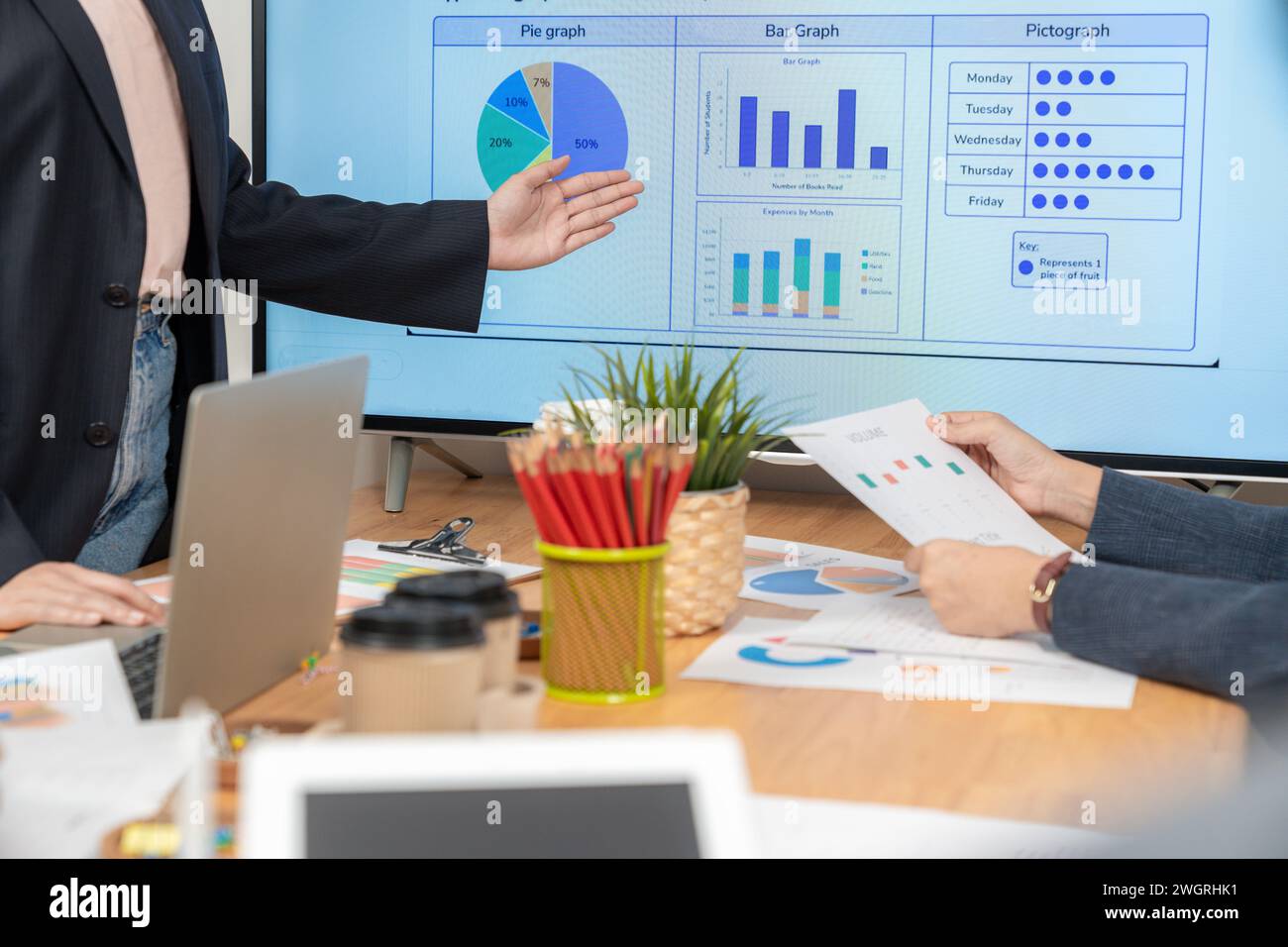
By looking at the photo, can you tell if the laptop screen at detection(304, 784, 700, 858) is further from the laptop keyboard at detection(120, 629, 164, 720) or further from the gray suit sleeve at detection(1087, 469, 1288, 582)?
the gray suit sleeve at detection(1087, 469, 1288, 582)

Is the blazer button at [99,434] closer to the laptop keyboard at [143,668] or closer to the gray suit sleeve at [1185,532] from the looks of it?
the laptop keyboard at [143,668]

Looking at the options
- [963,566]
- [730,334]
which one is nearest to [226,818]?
[963,566]

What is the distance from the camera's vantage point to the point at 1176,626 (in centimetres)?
112

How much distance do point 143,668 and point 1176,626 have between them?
32.6 inches

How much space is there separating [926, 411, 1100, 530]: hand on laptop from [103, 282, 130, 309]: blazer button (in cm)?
93

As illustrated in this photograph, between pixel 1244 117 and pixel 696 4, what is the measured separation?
2.42 feet

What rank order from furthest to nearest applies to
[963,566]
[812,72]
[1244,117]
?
[812,72]
[1244,117]
[963,566]

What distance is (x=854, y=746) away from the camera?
0.98 meters

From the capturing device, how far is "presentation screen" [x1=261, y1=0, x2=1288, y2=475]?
5.85 ft

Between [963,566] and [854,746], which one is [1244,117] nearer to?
[963,566]

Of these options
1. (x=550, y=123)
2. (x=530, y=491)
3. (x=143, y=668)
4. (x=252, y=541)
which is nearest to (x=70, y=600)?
(x=143, y=668)

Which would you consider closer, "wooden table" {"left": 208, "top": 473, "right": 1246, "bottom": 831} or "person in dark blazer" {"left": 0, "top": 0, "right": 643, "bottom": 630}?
"wooden table" {"left": 208, "top": 473, "right": 1246, "bottom": 831}

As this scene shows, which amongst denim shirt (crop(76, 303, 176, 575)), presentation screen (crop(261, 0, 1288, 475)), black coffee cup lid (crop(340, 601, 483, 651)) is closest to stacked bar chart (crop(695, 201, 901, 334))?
presentation screen (crop(261, 0, 1288, 475))
